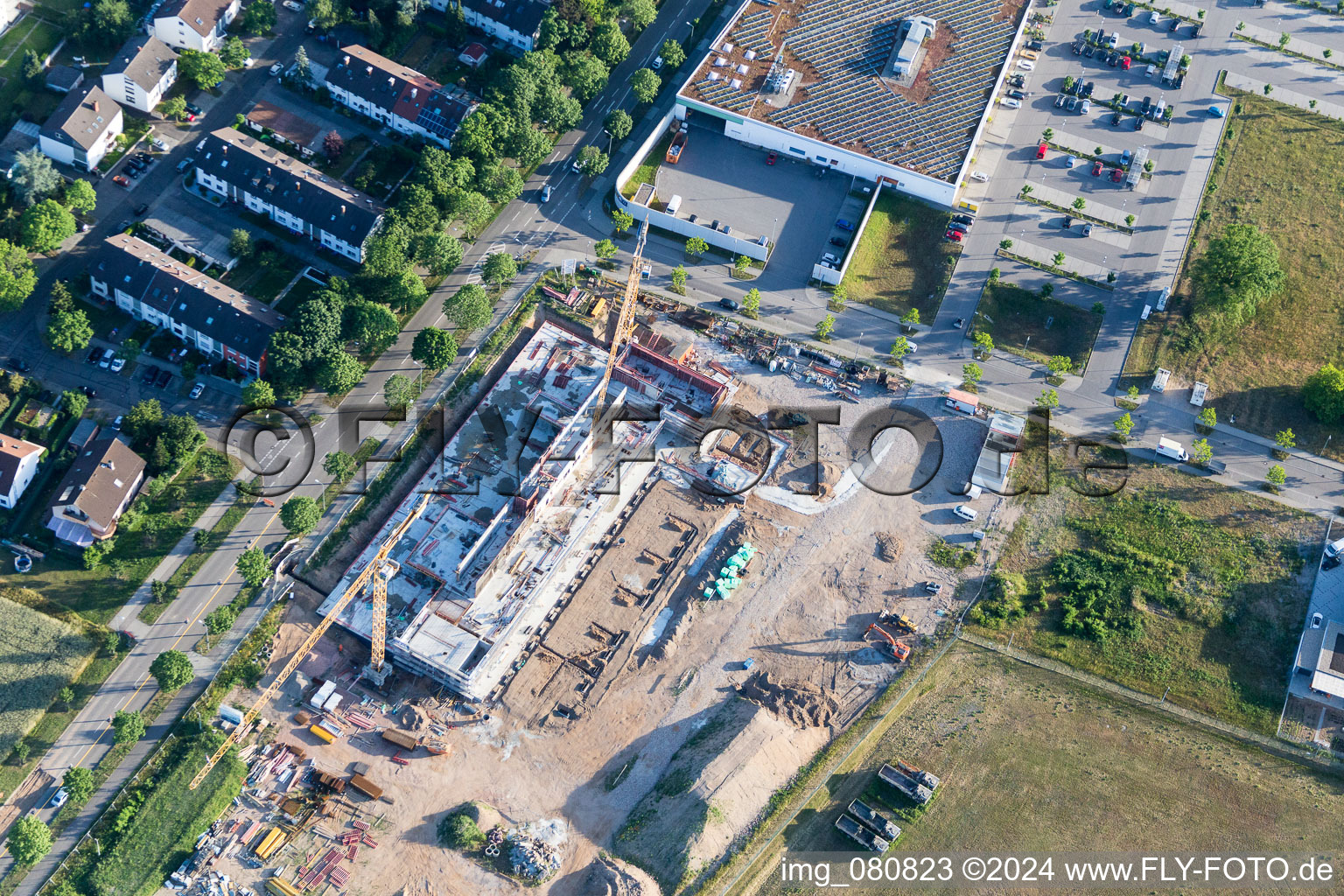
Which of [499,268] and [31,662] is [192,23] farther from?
[31,662]

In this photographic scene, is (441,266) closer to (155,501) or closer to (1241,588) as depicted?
(155,501)

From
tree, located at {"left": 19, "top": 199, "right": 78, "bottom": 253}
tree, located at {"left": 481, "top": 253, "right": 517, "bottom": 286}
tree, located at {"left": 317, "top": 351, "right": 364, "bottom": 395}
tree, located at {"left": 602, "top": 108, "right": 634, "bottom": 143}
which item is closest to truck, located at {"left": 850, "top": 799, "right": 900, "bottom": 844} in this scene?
tree, located at {"left": 317, "top": 351, "right": 364, "bottom": 395}

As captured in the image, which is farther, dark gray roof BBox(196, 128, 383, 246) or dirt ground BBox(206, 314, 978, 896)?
dark gray roof BBox(196, 128, 383, 246)

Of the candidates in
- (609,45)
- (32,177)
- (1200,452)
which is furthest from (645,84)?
(1200,452)

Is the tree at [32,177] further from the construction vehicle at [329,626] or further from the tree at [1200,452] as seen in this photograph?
the tree at [1200,452]

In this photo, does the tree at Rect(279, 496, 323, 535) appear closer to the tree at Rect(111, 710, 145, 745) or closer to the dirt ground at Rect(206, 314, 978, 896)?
the dirt ground at Rect(206, 314, 978, 896)

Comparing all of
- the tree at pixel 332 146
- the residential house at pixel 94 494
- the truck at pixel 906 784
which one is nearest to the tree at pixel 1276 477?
the truck at pixel 906 784
